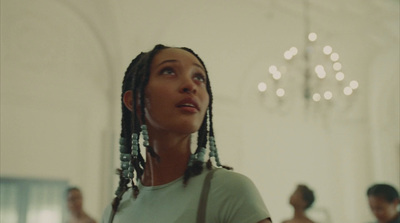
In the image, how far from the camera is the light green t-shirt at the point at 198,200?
1242 mm

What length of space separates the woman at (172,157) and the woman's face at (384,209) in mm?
3551

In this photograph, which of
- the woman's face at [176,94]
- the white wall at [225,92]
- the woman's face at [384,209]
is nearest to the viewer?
the woman's face at [176,94]

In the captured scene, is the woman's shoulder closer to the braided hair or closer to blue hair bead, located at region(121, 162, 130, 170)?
the braided hair

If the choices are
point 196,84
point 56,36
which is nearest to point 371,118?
point 56,36

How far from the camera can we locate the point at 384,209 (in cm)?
469

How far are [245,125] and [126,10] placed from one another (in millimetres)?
3459

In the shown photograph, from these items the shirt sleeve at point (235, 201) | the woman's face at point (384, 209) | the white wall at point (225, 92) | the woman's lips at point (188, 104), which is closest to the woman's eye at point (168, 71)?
the woman's lips at point (188, 104)

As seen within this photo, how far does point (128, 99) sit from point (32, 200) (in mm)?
6130

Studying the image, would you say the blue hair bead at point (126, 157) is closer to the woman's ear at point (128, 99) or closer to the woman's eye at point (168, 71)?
the woman's ear at point (128, 99)

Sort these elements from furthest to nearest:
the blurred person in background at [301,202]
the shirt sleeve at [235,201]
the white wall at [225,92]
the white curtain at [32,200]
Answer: the white wall at [225,92] → the white curtain at [32,200] → the blurred person in background at [301,202] → the shirt sleeve at [235,201]

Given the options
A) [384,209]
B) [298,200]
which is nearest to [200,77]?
[384,209]

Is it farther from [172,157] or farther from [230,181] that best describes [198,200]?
[172,157]

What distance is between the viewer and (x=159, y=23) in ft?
28.4

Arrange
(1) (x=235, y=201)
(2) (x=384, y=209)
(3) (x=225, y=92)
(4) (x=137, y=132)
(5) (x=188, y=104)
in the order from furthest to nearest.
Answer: (3) (x=225, y=92) < (2) (x=384, y=209) < (4) (x=137, y=132) < (5) (x=188, y=104) < (1) (x=235, y=201)
